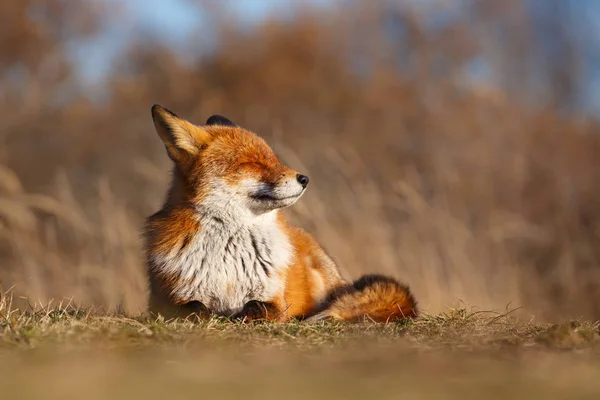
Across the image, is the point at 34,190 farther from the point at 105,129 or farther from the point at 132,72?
the point at 132,72

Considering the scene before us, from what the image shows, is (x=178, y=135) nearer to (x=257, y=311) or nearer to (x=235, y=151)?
(x=235, y=151)

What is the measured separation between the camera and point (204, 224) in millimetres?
5434

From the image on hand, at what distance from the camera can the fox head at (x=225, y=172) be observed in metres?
5.45

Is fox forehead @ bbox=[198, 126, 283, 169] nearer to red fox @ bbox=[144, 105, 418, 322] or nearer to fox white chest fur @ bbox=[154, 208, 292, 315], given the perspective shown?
red fox @ bbox=[144, 105, 418, 322]

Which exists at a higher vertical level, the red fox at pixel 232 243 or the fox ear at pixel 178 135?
the fox ear at pixel 178 135

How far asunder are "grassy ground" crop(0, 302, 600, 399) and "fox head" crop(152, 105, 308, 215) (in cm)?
103

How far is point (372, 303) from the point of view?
18.4ft

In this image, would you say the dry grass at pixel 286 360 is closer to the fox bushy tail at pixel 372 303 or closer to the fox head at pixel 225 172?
the fox bushy tail at pixel 372 303

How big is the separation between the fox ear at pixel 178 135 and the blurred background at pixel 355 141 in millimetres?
939

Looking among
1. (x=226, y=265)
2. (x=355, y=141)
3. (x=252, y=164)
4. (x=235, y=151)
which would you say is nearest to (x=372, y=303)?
(x=226, y=265)

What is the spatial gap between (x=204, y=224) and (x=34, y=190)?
1030 cm

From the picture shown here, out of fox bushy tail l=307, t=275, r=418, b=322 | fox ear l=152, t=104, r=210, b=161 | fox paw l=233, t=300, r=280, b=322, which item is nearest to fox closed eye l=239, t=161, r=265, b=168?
fox ear l=152, t=104, r=210, b=161

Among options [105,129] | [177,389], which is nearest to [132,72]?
[105,129]

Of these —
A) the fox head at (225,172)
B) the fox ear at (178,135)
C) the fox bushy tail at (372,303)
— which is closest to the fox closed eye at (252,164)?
the fox head at (225,172)
